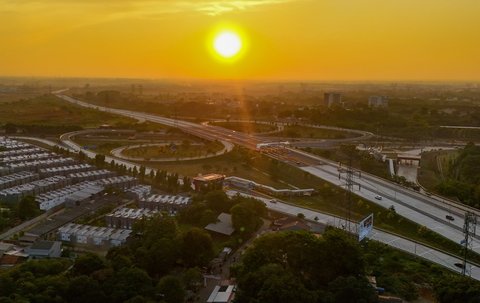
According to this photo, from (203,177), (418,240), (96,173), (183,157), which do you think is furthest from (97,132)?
(418,240)

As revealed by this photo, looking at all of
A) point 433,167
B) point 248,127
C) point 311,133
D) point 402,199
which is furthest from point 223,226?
point 248,127

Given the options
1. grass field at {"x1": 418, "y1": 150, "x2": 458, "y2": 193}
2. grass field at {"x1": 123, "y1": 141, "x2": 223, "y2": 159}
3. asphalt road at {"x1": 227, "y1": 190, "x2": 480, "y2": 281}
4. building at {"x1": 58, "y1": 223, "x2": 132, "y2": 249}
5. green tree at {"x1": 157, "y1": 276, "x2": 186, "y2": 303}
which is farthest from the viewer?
grass field at {"x1": 123, "y1": 141, "x2": 223, "y2": 159}

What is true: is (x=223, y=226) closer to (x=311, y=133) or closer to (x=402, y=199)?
(x=402, y=199)

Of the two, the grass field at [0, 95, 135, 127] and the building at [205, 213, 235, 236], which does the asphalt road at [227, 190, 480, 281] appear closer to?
the building at [205, 213, 235, 236]

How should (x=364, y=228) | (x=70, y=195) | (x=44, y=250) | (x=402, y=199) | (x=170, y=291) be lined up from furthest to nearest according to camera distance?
(x=402, y=199), (x=70, y=195), (x=364, y=228), (x=44, y=250), (x=170, y=291)

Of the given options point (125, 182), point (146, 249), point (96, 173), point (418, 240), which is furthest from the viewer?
point (96, 173)

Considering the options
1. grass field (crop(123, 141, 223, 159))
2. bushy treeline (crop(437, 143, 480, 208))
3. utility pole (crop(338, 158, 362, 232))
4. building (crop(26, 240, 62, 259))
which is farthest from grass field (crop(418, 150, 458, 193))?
building (crop(26, 240, 62, 259))

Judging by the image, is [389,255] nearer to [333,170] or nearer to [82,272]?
[82,272]
